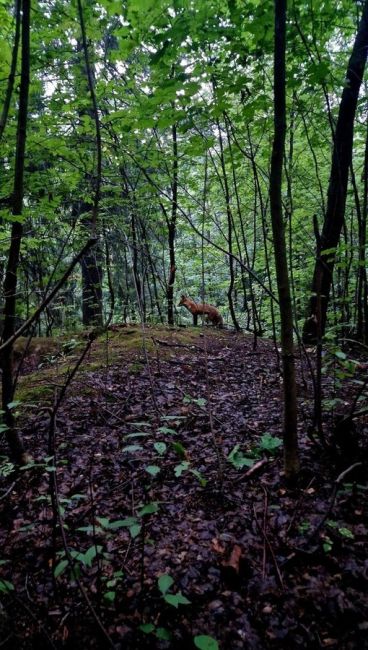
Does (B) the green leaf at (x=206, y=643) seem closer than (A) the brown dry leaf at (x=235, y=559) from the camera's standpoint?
Yes

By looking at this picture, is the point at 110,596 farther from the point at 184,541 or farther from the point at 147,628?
the point at 184,541

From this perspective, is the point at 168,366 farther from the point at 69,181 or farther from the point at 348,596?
the point at 348,596

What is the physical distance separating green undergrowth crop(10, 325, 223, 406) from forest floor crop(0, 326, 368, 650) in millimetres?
741

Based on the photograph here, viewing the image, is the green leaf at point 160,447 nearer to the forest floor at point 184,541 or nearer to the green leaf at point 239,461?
the forest floor at point 184,541

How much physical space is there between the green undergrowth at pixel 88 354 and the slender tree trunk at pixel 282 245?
2.54 meters

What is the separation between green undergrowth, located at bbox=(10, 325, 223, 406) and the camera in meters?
5.12

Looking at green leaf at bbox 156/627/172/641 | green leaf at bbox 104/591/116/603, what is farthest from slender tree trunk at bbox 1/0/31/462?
green leaf at bbox 156/627/172/641

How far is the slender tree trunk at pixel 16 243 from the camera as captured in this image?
2.47 metres

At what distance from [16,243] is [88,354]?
401 centimetres

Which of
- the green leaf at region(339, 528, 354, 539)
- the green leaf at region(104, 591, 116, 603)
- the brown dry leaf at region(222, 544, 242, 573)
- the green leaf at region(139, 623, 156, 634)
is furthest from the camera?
the green leaf at region(339, 528, 354, 539)

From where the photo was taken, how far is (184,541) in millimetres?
2580

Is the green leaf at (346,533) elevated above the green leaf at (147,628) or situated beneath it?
elevated above

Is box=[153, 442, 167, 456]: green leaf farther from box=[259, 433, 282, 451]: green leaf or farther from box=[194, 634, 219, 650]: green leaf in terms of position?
box=[259, 433, 282, 451]: green leaf

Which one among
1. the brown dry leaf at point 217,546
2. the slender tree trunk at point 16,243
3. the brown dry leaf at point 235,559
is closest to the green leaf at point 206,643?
the brown dry leaf at point 235,559
